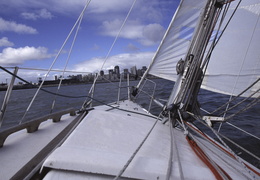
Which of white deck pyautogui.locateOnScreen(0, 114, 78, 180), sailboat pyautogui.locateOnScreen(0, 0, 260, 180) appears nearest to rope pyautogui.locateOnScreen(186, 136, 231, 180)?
sailboat pyautogui.locateOnScreen(0, 0, 260, 180)

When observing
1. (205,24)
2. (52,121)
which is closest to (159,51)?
(205,24)

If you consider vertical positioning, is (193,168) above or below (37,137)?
above

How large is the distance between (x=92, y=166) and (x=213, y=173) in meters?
0.70

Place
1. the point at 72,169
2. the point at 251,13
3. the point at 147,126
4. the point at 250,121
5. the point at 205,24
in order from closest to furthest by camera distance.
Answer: the point at 72,169 < the point at 147,126 < the point at 205,24 < the point at 251,13 < the point at 250,121

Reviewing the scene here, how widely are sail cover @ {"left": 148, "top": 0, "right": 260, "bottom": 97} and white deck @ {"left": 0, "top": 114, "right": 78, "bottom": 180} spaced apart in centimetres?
219

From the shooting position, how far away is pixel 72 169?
907 mm

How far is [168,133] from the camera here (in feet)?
5.88

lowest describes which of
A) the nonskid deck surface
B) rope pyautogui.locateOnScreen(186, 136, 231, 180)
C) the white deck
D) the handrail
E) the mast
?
the white deck

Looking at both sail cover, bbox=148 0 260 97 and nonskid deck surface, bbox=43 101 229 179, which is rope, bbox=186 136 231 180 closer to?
nonskid deck surface, bbox=43 101 229 179

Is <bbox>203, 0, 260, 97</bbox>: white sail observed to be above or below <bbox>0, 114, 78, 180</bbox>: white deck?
above

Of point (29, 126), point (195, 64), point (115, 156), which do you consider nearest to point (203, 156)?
point (115, 156)

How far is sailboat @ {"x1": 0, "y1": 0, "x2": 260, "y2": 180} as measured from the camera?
957mm

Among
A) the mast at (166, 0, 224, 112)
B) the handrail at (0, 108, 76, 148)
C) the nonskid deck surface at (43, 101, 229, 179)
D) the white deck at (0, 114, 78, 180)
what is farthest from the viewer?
the mast at (166, 0, 224, 112)

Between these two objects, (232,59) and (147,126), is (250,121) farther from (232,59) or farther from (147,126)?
(147,126)
